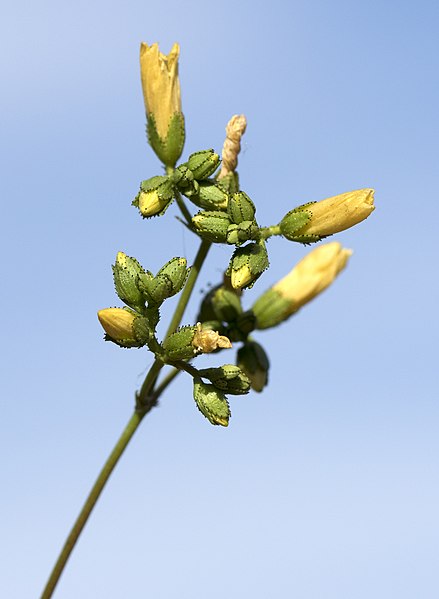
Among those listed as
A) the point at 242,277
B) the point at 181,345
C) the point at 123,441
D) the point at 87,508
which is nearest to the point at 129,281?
the point at 181,345

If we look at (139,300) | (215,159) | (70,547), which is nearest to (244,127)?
(215,159)

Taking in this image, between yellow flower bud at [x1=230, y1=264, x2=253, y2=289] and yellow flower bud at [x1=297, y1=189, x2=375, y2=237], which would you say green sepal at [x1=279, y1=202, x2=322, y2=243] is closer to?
yellow flower bud at [x1=297, y1=189, x2=375, y2=237]

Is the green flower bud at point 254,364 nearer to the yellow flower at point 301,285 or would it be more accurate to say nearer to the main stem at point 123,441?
the yellow flower at point 301,285

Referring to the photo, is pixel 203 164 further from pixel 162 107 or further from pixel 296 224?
pixel 296 224

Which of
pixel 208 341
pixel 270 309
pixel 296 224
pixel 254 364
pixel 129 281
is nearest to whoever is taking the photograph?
pixel 208 341

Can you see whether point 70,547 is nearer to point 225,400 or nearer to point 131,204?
point 225,400

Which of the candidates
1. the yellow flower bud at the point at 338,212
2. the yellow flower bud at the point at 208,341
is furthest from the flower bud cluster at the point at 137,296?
the yellow flower bud at the point at 338,212
